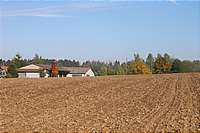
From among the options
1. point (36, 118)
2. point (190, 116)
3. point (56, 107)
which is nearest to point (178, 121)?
point (190, 116)

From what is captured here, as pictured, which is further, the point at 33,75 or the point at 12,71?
the point at 33,75

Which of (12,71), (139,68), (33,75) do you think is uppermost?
(139,68)

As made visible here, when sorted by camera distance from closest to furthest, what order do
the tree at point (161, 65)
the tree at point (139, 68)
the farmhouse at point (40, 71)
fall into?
the farmhouse at point (40, 71) < the tree at point (161, 65) < the tree at point (139, 68)

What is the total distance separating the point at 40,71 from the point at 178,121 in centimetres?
8222

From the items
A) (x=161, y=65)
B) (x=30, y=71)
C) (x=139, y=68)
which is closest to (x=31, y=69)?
(x=30, y=71)

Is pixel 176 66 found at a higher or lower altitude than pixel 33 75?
higher

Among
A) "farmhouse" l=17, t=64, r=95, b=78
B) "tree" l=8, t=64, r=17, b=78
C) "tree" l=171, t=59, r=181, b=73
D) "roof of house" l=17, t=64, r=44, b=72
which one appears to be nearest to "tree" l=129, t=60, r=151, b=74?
"tree" l=171, t=59, r=181, b=73

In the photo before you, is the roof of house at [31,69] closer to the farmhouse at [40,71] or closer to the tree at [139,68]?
the farmhouse at [40,71]

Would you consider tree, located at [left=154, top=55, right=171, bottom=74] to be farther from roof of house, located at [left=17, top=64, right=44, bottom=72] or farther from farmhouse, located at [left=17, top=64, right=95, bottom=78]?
roof of house, located at [left=17, top=64, right=44, bottom=72]

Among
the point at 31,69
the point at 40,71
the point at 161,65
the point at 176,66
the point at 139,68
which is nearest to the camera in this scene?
the point at 40,71

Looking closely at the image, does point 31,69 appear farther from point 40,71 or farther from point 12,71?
point 12,71

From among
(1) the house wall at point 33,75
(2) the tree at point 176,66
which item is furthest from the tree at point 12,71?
(2) the tree at point 176,66

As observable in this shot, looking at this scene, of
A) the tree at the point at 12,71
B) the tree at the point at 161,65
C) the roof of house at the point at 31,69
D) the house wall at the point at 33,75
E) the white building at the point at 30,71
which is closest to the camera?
the tree at the point at 12,71

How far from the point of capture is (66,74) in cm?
10050
